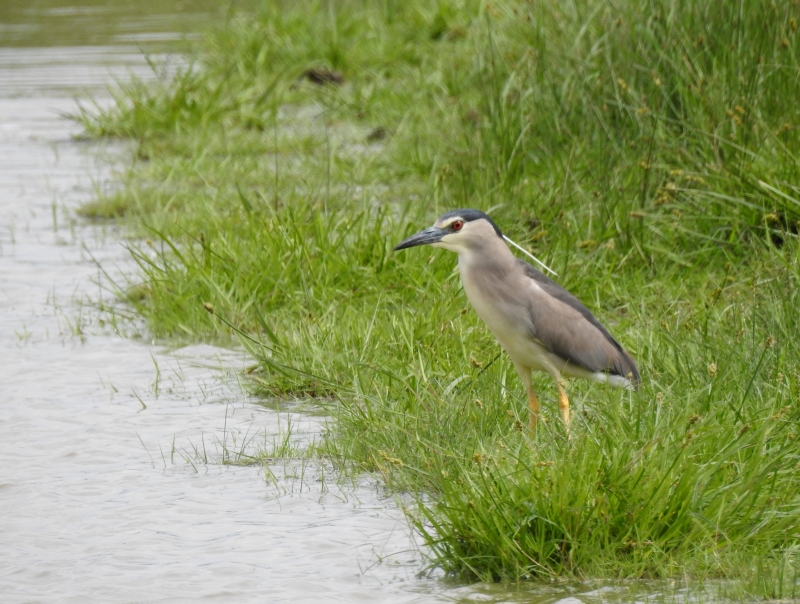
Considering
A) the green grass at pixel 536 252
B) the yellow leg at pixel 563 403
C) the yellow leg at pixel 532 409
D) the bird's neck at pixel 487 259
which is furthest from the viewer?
the bird's neck at pixel 487 259

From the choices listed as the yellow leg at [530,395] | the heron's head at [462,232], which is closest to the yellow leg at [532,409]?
the yellow leg at [530,395]

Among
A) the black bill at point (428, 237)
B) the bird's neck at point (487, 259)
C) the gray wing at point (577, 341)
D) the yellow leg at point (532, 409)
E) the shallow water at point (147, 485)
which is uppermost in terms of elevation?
the black bill at point (428, 237)

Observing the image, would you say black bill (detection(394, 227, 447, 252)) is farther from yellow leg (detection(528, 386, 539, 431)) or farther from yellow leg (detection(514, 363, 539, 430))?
yellow leg (detection(528, 386, 539, 431))

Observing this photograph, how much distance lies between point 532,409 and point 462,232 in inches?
29.4

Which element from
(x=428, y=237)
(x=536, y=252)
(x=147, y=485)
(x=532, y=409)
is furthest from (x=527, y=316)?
(x=536, y=252)

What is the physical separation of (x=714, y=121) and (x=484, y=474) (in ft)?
10.7

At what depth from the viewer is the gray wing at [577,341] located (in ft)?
16.0

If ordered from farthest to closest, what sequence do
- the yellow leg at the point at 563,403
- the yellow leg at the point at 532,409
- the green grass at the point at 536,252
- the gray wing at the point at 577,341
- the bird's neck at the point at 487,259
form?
the bird's neck at the point at 487,259
the gray wing at the point at 577,341
the yellow leg at the point at 563,403
the yellow leg at the point at 532,409
the green grass at the point at 536,252

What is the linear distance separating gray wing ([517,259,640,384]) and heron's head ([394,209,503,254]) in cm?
34

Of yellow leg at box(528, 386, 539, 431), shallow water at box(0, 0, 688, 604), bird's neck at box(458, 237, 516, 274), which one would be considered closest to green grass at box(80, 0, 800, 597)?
yellow leg at box(528, 386, 539, 431)

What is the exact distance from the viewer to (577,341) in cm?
493

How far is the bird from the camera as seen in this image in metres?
4.89

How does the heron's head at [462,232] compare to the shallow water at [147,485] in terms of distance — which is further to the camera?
the heron's head at [462,232]

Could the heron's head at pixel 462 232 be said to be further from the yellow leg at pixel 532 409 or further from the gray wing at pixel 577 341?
the yellow leg at pixel 532 409
